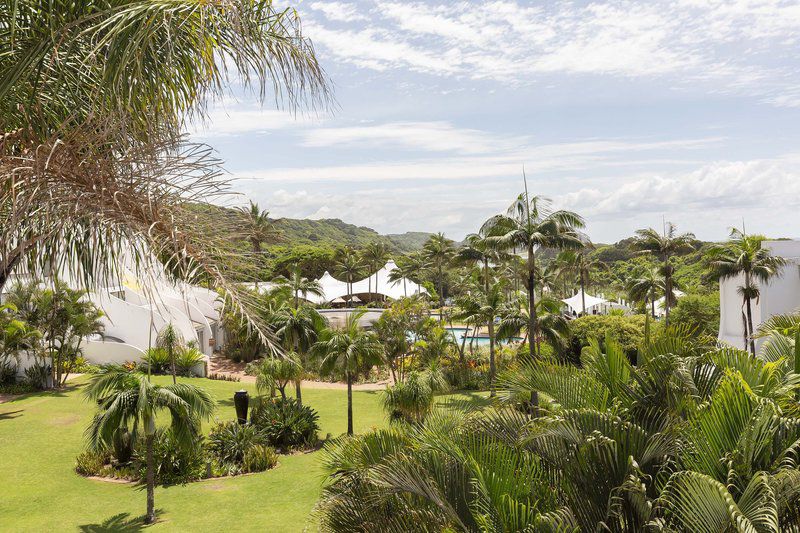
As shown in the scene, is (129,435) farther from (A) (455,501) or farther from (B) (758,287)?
(B) (758,287)

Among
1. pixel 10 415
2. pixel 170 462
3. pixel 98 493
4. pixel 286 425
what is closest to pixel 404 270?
pixel 286 425

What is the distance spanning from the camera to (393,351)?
32.4 metres

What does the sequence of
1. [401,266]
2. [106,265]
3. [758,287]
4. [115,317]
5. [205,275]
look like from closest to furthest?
[205,275]
[106,265]
[758,287]
[115,317]
[401,266]

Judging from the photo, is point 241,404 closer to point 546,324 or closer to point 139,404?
point 139,404

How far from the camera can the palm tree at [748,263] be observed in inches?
1093

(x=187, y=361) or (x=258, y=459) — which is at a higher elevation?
(x=187, y=361)

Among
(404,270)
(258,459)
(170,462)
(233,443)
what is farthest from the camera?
(404,270)

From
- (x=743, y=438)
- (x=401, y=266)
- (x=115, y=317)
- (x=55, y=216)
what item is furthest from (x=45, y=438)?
(x=401, y=266)

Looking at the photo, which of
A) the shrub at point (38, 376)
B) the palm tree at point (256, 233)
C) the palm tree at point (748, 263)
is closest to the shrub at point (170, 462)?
the shrub at point (38, 376)

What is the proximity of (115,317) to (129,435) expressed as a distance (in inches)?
554

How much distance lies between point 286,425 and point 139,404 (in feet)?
28.8

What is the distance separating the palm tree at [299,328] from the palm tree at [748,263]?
62.1ft

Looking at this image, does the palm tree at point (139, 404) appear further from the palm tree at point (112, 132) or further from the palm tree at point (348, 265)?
the palm tree at point (348, 265)

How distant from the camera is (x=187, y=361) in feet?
90.3
